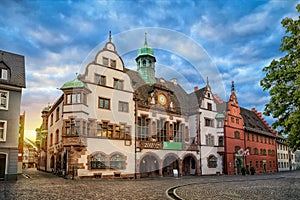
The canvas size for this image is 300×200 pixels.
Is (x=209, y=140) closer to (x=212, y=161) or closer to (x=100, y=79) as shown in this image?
(x=212, y=161)

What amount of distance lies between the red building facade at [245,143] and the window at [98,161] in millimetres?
20581

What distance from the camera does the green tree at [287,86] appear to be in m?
12.7

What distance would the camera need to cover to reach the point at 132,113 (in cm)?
3259

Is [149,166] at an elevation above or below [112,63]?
below

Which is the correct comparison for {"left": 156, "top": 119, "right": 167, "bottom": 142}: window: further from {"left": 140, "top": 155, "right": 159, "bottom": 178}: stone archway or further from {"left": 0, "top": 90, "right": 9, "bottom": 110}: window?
{"left": 0, "top": 90, "right": 9, "bottom": 110}: window

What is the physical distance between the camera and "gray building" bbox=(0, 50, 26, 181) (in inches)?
922

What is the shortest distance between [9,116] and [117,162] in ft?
40.3

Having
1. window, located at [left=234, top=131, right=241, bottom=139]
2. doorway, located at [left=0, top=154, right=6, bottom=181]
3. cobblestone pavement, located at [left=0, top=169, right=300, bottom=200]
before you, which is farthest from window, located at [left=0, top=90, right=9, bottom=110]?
window, located at [left=234, top=131, right=241, bottom=139]

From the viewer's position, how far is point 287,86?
12.9 metres

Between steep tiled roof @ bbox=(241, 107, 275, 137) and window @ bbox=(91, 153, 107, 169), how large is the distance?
29431 millimetres

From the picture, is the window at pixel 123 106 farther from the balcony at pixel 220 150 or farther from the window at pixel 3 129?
the balcony at pixel 220 150

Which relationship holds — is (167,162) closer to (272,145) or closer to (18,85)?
(18,85)

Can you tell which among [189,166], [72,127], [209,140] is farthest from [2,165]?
[209,140]

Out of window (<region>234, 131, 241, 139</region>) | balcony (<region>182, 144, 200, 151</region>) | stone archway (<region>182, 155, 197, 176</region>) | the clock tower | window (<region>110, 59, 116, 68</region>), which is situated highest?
the clock tower
